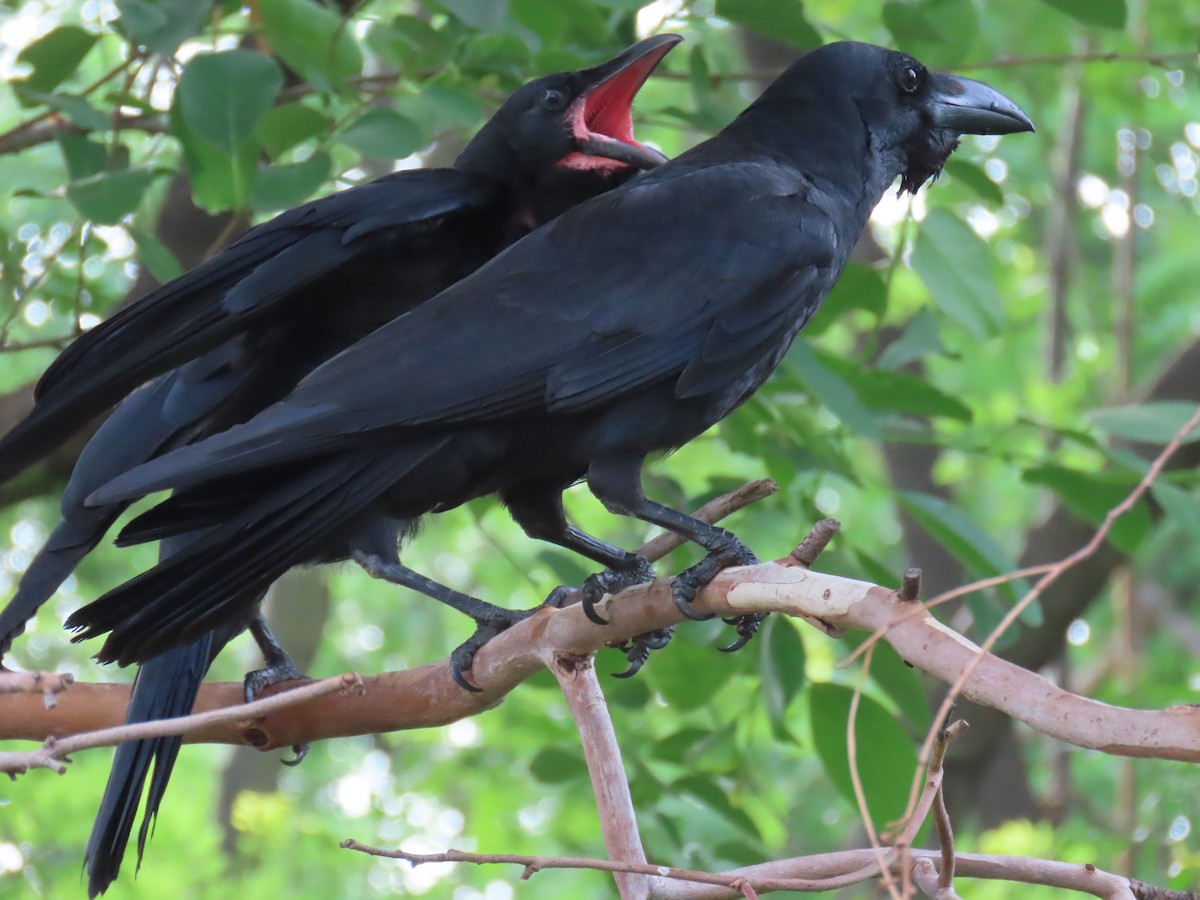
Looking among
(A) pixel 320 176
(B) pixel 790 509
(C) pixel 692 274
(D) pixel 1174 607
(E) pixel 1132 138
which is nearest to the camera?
(C) pixel 692 274

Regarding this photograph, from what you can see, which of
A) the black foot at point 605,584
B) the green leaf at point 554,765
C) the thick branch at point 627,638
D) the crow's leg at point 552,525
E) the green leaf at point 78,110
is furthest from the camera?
the green leaf at point 554,765

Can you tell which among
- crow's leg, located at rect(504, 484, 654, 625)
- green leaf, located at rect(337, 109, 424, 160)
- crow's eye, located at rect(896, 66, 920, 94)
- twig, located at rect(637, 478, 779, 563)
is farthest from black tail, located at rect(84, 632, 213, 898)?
crow's eye, located at rect(896, 66, 920, 94)

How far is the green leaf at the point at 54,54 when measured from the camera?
281 centimetres

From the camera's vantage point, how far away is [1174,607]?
7.91 m

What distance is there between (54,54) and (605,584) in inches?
63.4

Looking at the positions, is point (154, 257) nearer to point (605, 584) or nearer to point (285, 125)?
point (285, 125)

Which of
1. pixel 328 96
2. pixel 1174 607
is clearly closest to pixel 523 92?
pixel 328 96

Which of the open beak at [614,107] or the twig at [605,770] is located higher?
the open beak at [614,107]

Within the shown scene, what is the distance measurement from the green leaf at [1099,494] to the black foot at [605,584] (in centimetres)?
112

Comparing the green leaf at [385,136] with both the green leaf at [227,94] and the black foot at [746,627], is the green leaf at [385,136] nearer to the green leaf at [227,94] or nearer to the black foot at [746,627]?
the green leaf at [227,94]

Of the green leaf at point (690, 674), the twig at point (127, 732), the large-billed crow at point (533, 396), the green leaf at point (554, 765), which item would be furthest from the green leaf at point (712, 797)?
the twig at point (127, 732)

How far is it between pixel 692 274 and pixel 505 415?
432 mm

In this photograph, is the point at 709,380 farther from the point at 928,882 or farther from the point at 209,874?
the point at 209,874

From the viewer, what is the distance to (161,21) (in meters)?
2.46
